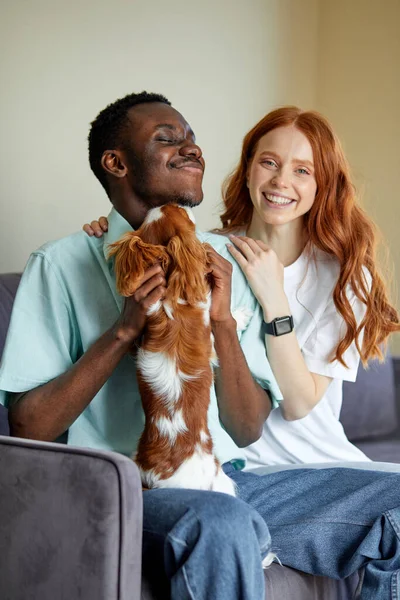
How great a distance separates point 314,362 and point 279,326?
27 cm

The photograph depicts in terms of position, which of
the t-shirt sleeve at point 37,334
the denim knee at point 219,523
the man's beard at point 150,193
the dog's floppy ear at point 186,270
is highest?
the man's beard at point 150,193

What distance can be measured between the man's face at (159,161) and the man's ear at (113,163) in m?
0.01

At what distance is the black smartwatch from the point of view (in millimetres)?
2162

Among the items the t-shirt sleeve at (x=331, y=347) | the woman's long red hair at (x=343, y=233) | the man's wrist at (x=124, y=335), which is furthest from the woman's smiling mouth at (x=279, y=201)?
the man's wrist at (x=124, y=335)

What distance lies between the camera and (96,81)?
322cm

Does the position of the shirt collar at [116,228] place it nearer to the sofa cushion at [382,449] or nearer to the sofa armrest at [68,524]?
the sofa armrest at [68,524]

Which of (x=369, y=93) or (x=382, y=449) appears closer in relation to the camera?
(x=382, y=449)

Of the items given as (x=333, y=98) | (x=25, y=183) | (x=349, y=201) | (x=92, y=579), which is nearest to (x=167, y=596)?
(x=92, y=579)

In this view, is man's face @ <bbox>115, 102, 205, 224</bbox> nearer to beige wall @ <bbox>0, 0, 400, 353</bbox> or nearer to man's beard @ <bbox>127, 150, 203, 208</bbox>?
man's beard @ <bbox>127, 150, 203, 208</bbox>

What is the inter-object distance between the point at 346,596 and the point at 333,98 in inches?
108

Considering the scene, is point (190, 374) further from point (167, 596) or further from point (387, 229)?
point (387, 229)

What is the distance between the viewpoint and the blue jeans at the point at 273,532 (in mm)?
1547

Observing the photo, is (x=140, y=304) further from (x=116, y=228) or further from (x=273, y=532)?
(x=273, y=532)

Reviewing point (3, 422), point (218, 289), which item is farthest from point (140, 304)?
point (3, 422)
